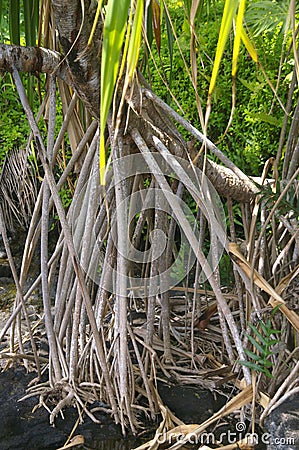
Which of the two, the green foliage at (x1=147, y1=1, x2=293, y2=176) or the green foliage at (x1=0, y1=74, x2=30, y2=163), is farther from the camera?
the green foliage at (x1=0, y1=74, x2=30, y2=163)

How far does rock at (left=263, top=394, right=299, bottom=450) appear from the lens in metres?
1.20

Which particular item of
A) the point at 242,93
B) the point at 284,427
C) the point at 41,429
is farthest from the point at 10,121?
the point at 284,427

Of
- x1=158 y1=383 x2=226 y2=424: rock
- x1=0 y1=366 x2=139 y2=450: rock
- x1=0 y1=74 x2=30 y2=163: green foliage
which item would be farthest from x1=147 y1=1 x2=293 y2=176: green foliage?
x1=0 y1=366 x2=139 y2=450: rock

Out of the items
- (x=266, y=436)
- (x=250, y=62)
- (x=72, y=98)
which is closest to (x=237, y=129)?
(x=250, y=62)

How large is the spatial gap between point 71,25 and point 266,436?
1004mm

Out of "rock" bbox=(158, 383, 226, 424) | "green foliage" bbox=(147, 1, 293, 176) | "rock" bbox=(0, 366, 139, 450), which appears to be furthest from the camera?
"green foliage" bbox=(147, 1, 293, 176)

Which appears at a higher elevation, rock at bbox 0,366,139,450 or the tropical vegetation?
the tropical vegetation

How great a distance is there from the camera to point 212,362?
6.14 feet

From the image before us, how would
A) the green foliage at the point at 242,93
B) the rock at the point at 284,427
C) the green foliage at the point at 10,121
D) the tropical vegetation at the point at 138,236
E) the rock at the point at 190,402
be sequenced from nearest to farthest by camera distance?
the rock at the point at 284,427 < the tropical vegetation at the point at 138,236 < the rock at the point at 190,402 < the green foliage at the point at 242,93 < the green foliage at the point at 10,121

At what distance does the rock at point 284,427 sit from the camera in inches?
47.1

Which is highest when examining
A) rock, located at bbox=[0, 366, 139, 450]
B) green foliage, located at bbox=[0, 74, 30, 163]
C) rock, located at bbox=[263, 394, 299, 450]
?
green foliage, located at bbox=[0, 74, 30, 163]

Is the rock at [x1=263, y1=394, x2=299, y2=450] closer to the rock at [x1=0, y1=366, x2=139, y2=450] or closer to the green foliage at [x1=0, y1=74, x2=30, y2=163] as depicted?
the rock at [x1=0, y1=366, x2=139, y2=450]

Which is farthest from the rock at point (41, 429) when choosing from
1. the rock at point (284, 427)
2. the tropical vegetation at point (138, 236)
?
the rock at point (284, 427)

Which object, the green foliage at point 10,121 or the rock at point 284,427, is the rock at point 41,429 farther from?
the green foliage at point 10,121
